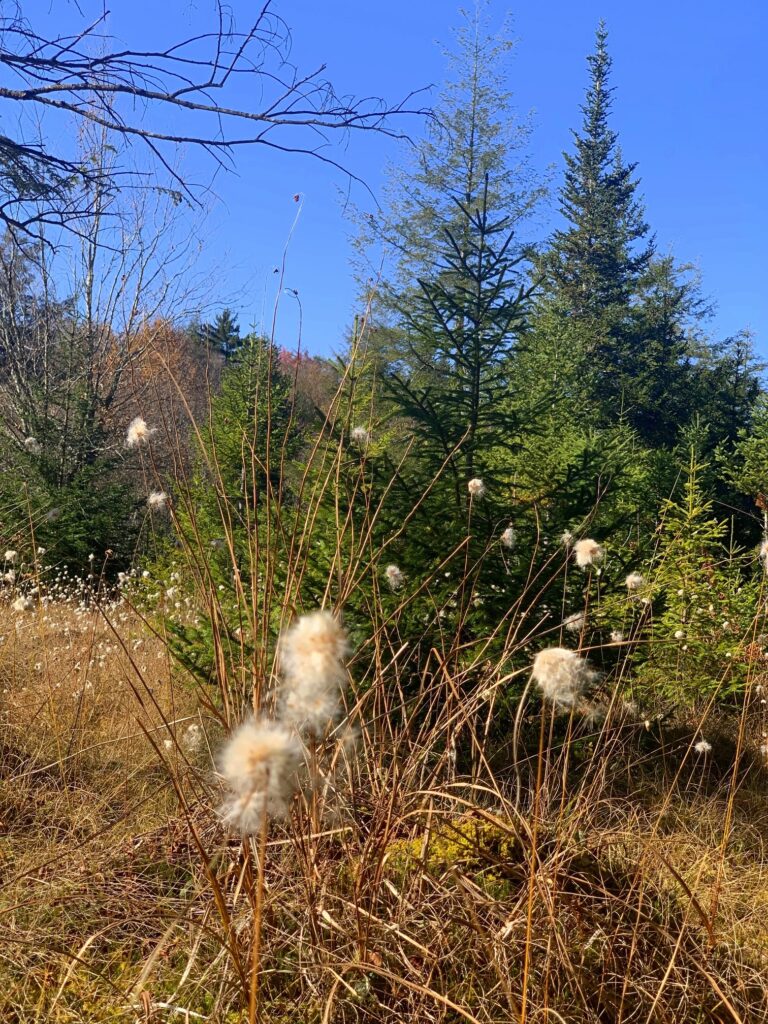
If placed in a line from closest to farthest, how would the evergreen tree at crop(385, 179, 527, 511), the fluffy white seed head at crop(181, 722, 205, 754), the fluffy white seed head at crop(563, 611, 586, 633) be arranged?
the fluffy white seed head at crop(563, 611, 586, 633)
the fluffy white seed head at crop(181, 722, 205, 754)
the evergreen tree at crop(385, 179, 527, 511)

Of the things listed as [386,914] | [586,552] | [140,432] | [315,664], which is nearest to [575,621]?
[586,552]

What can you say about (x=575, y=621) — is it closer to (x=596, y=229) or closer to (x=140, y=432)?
(x=140, y=432)

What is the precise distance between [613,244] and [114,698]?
20610mm

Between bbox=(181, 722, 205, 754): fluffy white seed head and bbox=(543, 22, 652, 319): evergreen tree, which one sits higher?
bbox=(543, 22, 652, 319): evergreen tree

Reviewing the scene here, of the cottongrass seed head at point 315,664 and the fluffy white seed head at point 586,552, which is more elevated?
the fluffy white seed head at point 586,552

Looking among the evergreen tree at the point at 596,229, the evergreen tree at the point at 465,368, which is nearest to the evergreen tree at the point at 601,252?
the evergreen tree at the point at 596,229

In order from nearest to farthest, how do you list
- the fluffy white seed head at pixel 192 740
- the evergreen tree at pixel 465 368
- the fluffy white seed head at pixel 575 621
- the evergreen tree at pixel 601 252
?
the fluffy white seed head at pixel 575 621 → the fluffy white seed head at pixel 192 740 → the evergreen tree at pixel 465 368 → the evergreen tree at pixel 601 252

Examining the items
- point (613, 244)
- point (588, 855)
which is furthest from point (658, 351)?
point (588, 855)

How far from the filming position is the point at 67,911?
215 centimetres

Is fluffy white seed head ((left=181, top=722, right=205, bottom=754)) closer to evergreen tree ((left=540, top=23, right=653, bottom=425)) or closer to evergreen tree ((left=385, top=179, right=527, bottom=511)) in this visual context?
evergreen tree ((left=385, top=179, right=527, bottom=511))

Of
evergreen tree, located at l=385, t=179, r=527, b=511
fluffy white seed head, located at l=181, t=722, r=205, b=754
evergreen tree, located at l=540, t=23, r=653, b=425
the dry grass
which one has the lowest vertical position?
fluffy white seed head, located at l=181, t=722, r=205, b=754

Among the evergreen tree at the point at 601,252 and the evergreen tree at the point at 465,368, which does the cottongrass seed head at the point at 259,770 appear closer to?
the evergreen tree at the point at 465,368

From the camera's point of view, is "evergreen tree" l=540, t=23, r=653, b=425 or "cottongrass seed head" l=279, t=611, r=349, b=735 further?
"evergreen tree" l=540, t=23, r=653, b=425

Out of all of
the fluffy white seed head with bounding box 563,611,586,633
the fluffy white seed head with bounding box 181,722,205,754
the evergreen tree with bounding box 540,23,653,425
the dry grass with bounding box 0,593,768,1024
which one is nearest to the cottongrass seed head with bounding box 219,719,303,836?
the dry grass with bounding box 0,593,768,1024
